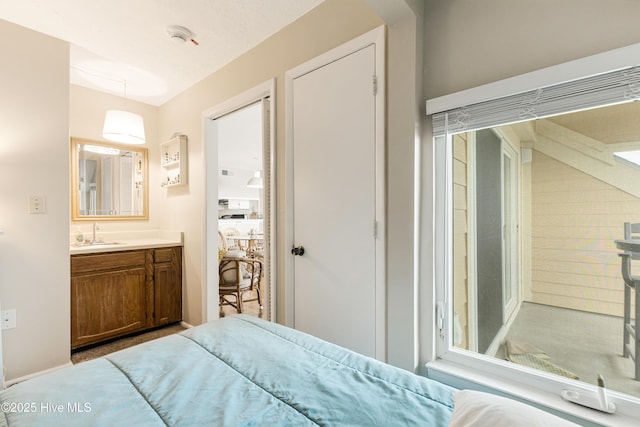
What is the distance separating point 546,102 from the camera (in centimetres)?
120

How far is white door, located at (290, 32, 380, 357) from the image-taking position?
169 centimetres

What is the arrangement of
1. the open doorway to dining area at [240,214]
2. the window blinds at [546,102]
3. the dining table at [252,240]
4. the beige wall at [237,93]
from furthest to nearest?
the dining table at [252,240] → the open doorway to dining area at [240,214] → the beige wall at [237,93] → the window blinds at [546,102]

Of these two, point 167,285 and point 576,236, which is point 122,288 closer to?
point 167,285

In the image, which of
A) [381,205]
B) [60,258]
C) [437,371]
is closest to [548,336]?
[437,371]

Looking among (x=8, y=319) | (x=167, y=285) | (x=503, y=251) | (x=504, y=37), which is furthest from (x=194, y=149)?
(x=503, y=251)

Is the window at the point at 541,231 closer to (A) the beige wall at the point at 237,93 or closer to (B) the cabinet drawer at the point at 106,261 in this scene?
(A) the beige wall at the point at 237,93

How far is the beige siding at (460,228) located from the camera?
155 centimetres

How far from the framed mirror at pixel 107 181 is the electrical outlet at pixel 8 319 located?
1.19 m

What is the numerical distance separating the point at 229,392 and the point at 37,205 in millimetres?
2397

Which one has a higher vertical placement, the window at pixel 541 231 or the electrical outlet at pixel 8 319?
the window at pixel 541 231

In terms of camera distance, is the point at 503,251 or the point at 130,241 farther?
the point at 130,241

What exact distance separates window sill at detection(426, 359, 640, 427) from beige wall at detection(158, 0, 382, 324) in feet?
3.96

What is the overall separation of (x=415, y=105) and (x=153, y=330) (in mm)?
3306

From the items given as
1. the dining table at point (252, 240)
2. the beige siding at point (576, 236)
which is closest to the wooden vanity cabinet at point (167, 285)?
the dining table at point (252, 240)
